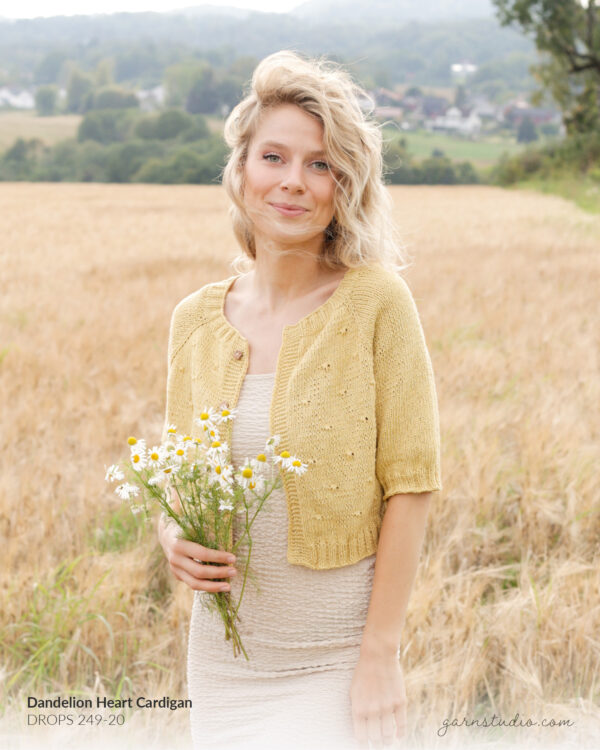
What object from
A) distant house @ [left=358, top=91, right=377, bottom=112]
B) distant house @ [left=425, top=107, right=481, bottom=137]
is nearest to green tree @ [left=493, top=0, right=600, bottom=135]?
distant house @ [left=358, top=91, right=377, bottom=112]

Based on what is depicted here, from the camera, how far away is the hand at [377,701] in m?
1.54

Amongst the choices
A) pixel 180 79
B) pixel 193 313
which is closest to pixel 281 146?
pixel 193 313

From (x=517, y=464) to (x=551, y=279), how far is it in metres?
5.96

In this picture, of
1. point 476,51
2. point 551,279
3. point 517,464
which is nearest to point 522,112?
point 476,51

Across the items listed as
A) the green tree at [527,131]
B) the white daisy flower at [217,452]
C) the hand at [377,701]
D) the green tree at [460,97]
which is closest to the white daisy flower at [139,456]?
the white daisy flower at [217,452]

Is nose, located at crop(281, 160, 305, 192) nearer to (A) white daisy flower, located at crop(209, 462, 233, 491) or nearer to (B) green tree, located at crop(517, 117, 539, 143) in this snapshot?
(A) white daisy flower, located at crop(209, 462, 233, 491)

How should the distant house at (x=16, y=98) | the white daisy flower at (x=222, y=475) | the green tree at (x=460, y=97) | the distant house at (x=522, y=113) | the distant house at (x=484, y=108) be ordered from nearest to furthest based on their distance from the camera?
1. the white daisy flower at (x=222, y=475)
2. the distant house at (x=522, y=113)
3. the green tree at (x=460, y=97)
4. the distant house at (x=484, y=108)
5. the distant house at (x=16, y=98)

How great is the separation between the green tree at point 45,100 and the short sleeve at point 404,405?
87248 millimetres

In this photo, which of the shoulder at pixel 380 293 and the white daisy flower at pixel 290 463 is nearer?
the white daisy flower at pixel 290 463

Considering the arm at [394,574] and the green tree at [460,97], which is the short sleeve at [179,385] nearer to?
the arm at [394,574]

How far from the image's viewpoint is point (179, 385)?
74.6 inches

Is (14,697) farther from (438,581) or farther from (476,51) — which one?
(476,51)

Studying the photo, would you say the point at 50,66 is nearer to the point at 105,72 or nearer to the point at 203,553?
the point at 105,72

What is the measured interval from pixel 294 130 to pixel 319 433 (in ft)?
2.21
